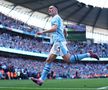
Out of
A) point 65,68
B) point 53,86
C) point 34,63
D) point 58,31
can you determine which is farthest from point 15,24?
point 58,31

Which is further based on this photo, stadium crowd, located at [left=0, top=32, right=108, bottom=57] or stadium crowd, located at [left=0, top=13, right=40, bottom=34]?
stadium crowd, located at [left=0, top=13, right=40, bottom=34]

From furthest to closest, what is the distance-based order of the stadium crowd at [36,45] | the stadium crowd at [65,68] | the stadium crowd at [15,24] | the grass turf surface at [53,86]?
the stadium crowd at [15,24], the stadium crowd at [36,45], the stadium crowd at [65,68], the grass turf surface at [53,86]

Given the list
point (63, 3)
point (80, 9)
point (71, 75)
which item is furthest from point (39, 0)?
point (71, 75)

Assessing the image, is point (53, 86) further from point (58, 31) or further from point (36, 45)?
point (36, 45)

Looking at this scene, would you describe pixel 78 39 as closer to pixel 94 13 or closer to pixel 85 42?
pixel 85 42

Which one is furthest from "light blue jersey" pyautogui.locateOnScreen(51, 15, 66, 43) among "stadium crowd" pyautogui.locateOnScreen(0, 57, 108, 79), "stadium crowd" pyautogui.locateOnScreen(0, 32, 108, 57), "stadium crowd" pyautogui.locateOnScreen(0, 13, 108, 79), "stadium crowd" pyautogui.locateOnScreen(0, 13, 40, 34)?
"stadium crowd" pyautogui.locateOnScreen(0, 13, 40, 34)

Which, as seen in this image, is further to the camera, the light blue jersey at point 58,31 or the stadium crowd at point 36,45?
the stadium crowd at point 36,45

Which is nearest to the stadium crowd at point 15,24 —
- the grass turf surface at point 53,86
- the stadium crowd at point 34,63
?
the stadium crowd at point 34,63

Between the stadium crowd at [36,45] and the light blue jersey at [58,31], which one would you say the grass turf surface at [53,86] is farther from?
the stadium crowd at [36,45]

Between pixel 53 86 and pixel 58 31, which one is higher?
pixel 58 31

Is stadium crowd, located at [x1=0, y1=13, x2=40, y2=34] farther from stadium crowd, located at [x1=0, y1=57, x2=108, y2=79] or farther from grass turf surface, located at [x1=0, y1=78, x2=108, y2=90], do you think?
grass turf surface, located at [x1=0, y1=78, x2=108, y2=90]

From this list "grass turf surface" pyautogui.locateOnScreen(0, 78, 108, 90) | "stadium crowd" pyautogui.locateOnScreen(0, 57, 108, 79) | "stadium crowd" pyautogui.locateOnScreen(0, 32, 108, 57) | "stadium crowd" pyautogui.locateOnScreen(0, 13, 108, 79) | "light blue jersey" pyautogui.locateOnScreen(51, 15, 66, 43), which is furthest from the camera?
"stadium crowd" pyautogui.locateOnScreen(0, 32, 108, 57)

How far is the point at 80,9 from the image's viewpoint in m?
61.0

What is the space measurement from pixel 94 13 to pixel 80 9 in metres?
3.13
